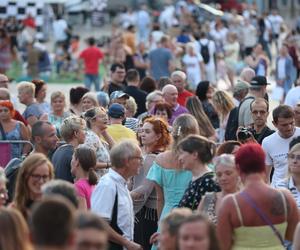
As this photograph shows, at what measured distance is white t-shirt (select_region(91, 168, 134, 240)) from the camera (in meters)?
9.66

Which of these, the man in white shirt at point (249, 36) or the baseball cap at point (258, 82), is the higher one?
the baseball cap at point (258, 82)

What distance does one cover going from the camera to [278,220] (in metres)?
8.49

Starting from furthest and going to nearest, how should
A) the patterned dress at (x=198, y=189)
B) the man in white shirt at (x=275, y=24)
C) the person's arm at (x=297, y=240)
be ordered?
the man in white shirt at (x=275, y=24), the patterned dress at (x=198, y=189), the person's arm at (x=297, y=240)

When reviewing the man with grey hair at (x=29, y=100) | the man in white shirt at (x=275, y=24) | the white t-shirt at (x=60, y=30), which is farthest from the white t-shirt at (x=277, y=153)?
the man in white shirt at (x=275, y=24)

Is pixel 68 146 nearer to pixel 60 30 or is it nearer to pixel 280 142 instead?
pixel 280 142

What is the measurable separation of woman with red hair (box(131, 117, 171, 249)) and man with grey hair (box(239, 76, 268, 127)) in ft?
9.71

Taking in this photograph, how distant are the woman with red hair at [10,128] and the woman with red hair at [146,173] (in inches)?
98.4

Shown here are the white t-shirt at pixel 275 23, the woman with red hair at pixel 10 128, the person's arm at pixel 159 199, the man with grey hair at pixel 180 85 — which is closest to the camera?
the person's arm at pixel 159 199

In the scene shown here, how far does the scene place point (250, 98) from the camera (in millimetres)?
15180

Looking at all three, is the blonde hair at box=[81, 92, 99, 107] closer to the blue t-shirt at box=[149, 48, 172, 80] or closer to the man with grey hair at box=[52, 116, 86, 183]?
the man with grey hair at box=[52, 116, 86, 183]

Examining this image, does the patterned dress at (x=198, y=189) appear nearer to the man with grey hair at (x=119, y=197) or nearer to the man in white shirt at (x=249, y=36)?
the man with grey hair at (x=119, y=197)

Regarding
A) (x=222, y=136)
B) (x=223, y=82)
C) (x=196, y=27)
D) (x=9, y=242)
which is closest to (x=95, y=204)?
(x=9, y=242)

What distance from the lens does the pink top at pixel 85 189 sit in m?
10.1

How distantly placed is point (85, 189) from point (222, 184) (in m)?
1.68
